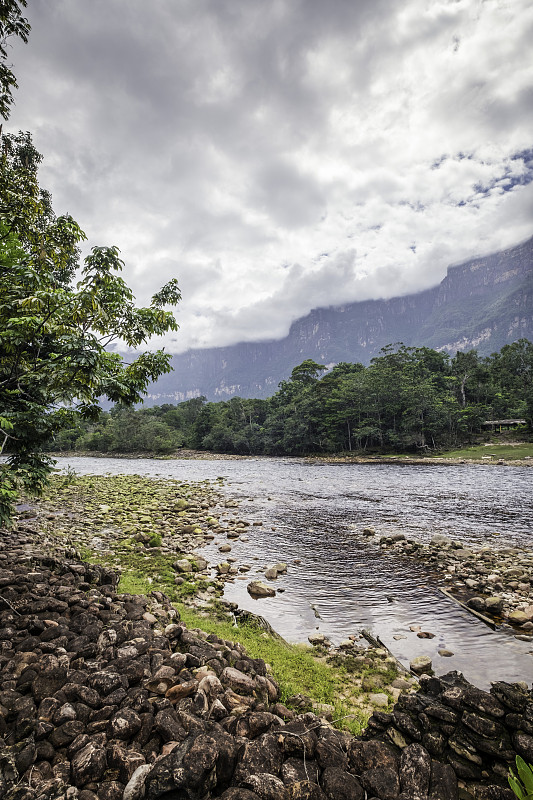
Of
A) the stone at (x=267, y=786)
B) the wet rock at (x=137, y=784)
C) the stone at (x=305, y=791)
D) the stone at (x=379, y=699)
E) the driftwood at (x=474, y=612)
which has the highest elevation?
the wet rock at (x=137, y=784)

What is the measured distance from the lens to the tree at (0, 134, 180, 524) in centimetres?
496

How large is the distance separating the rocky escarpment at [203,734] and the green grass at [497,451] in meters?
48.1

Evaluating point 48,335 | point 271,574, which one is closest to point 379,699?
point 271,574

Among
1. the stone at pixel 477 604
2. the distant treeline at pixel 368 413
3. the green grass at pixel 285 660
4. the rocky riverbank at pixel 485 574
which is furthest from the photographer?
the distant treeline at pixel 368 413

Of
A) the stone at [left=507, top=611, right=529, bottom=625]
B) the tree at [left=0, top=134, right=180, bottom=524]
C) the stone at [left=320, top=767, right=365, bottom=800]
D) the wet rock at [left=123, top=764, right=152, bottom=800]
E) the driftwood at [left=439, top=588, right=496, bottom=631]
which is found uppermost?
the tree at [left=0, top=134, right=180, bottom=524]

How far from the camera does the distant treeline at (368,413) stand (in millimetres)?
59969

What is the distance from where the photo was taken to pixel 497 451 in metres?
49.5

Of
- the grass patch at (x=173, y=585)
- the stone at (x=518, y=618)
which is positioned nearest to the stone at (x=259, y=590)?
the grass patch at (x=173, y=585)

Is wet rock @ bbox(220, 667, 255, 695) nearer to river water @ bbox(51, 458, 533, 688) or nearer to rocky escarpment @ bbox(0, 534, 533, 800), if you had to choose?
rocky escarpment @ bbox(0, 534, 533, 800)

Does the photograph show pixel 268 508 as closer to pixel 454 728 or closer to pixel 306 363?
pixel 454 728

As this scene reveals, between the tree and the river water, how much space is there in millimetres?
5969

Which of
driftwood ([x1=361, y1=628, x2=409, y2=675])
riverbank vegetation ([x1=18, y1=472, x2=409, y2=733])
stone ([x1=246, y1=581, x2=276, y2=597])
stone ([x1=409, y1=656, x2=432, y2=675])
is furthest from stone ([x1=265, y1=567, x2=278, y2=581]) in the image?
stone ([x1=409, y1=656, x2=432, y2=675])

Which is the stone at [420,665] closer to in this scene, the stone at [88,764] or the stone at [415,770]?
the stone at [415,770]

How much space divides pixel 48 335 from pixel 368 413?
6633 cm
